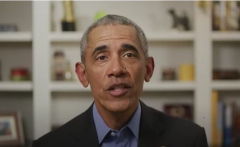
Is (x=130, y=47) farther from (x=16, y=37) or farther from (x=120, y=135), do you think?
(x=16, y=37)

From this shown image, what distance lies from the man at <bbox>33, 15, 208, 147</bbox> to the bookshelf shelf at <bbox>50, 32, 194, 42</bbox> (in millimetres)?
885

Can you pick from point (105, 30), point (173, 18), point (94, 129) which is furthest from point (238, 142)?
point (105, 30)

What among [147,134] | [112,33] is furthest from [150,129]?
[112,33]

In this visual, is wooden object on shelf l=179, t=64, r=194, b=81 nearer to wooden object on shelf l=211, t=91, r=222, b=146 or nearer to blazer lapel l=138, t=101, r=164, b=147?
Answer: wooden object on shelf l=211, t=91, r=222, b=146

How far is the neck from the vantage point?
0.86 meters

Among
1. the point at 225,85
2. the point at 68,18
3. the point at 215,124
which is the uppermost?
the point at 68,18

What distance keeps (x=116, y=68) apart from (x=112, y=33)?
0.08 metres

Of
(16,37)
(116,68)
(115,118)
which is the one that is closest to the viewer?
(116,68)

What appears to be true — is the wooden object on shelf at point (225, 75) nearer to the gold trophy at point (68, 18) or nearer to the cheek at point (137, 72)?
the gold trophy at point (68, 18)

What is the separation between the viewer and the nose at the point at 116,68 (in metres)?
0.76

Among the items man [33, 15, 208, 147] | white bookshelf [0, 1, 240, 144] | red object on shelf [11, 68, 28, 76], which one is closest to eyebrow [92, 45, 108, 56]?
man [33, 15, 208, 147]

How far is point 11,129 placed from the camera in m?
1.78

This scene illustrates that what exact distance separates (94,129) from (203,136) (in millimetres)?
276

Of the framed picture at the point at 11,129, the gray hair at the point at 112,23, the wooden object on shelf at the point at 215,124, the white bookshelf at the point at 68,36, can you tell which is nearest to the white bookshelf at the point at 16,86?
the framed picture at the point at 11,129
